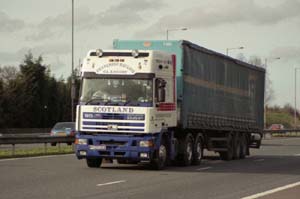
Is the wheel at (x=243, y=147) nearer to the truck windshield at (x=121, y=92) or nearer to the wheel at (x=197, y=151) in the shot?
the wheel at (x=197, y=151)

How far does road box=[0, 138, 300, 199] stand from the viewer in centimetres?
1482

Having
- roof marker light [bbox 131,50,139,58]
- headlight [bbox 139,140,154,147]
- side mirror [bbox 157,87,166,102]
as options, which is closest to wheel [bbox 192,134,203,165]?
side mirror [bbox 157,87,166,102]

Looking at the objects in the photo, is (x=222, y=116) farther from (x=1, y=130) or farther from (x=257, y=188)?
(x=1, y=130)

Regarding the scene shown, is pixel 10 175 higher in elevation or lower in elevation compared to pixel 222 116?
lower

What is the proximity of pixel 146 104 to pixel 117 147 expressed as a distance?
4.83 feet

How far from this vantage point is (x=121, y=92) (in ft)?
67.5

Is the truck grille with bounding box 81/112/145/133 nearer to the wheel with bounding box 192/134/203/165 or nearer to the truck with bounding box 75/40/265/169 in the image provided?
the truck with bounding box 75/40/265/169

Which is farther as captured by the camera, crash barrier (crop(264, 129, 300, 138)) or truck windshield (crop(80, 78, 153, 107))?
crash barrier (crop(264, 129, 300, 138))

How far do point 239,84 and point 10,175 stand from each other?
13.8m

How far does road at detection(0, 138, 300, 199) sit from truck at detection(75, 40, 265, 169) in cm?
66

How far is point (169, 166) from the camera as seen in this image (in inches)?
934

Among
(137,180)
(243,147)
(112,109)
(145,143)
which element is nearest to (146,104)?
(112,109)

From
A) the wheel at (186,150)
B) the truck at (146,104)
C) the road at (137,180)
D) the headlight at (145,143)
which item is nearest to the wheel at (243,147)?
the truck at (146,104)

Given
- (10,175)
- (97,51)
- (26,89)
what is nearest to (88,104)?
(97,51)
